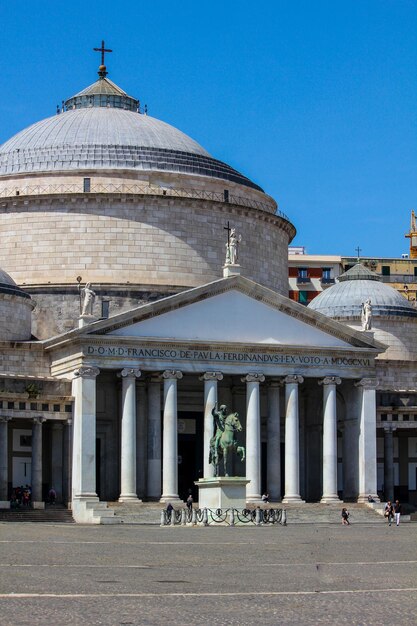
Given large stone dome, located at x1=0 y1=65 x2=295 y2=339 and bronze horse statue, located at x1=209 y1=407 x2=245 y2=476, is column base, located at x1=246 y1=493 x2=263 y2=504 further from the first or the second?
large stone dome, located at x1=0 y1=65 x2=295 y2=339

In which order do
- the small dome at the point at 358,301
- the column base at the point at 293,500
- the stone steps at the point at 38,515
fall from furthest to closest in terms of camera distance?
the small dome at the point at 358,301, the column base at the point at 293,500, the stone steps at the point at 38,515

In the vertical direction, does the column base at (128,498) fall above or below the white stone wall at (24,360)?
below

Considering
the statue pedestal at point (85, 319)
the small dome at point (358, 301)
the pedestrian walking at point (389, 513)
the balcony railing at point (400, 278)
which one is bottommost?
the pedestrian walking at point (389, 513)

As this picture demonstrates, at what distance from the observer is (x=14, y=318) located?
7894 cm

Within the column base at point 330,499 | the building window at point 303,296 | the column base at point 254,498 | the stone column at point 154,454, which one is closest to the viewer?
the stone column at point 154,454

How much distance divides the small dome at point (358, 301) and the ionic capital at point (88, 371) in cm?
2239

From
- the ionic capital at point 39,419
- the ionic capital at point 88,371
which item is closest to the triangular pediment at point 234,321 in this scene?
the ionic capital at point 88,371

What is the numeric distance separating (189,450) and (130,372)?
29.4 ft

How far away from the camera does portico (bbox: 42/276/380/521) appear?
7425 cm

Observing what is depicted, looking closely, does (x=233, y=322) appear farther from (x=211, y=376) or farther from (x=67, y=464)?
(x=67, y=464)

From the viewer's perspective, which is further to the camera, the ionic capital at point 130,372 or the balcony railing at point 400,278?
the balcony railing at point 400,278

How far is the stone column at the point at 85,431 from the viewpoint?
73.4m

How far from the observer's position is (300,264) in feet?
453

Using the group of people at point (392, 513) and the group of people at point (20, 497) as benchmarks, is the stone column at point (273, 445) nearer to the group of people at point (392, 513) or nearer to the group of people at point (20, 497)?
the group of people at point (392, 513)
